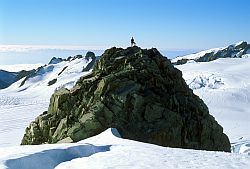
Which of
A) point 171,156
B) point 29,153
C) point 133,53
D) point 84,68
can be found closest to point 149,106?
point 133,53

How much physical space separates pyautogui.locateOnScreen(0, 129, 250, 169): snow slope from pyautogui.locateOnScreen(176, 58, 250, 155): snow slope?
49.3 ft

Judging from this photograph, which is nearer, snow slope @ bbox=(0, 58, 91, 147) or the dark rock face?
the dark rock face

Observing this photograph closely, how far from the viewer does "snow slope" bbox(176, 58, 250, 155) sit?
36.6m

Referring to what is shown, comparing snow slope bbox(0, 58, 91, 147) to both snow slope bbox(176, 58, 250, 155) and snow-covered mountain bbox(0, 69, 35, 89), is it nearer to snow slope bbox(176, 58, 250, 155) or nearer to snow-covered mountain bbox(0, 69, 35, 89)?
snow slope bbox(176, 58, 250, 155)

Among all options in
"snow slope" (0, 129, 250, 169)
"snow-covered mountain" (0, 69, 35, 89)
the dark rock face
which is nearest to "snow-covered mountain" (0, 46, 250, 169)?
"snow slope" (0, 129, 250, 169)

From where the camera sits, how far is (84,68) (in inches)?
4289

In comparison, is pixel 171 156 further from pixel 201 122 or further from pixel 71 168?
pixel 201 122

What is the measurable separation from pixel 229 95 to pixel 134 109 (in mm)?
34259

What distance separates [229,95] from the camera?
175 feet

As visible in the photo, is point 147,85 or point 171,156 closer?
point 171,156

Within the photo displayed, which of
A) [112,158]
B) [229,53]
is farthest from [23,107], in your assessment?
[229,53]

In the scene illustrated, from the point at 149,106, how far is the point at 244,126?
20.8m

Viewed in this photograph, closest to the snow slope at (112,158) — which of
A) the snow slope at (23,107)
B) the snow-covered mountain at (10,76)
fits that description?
the snow slope at (23,107)

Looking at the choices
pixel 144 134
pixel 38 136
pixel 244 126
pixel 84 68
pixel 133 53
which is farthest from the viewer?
pixel 84 68
